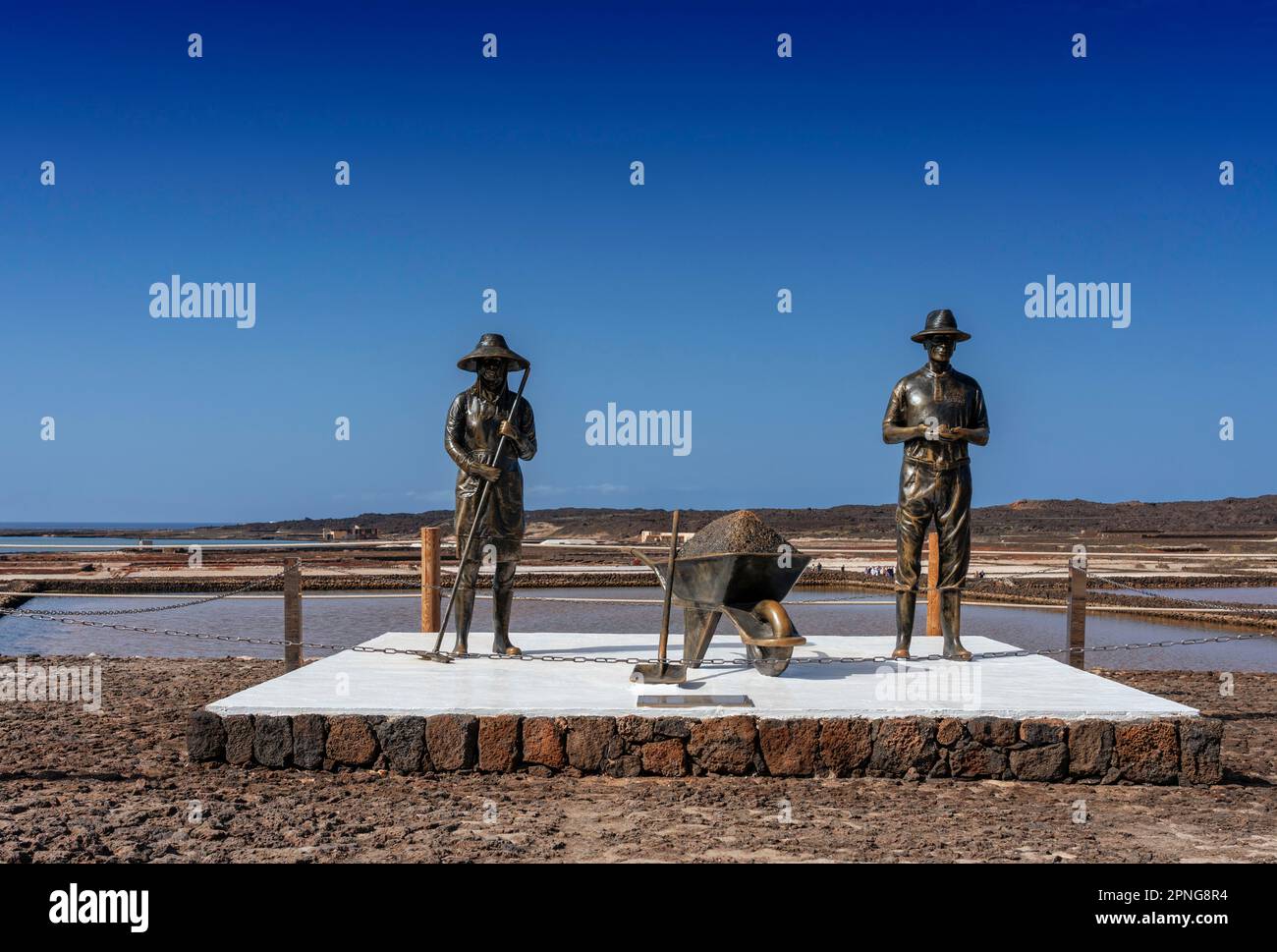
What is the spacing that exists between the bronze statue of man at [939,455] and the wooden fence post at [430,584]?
3982mm

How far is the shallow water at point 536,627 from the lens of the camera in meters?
11.7

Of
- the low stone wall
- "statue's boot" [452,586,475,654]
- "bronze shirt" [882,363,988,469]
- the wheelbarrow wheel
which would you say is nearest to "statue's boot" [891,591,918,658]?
"bronze shirt" [882,363,988,469]

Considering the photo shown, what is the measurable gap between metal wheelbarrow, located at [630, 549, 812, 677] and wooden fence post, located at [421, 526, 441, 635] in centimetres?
284

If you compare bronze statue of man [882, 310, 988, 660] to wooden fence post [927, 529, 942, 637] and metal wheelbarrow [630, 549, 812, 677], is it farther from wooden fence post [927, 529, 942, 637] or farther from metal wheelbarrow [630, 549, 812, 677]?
wooden fence post [927, 529, 942, 637]

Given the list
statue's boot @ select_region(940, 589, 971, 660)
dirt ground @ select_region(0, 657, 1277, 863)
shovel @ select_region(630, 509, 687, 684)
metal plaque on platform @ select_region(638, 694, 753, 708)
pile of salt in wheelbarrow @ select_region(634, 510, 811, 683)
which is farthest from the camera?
statue's boot @ select_region(940, 589, 971, 660)

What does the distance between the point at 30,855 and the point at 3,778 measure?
5.31 feet

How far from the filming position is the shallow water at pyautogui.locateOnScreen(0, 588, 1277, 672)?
11672 mm

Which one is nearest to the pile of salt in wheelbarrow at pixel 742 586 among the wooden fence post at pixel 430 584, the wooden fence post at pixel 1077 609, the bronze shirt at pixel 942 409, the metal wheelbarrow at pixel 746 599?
the metal wheelbarrow at pixel 746 599

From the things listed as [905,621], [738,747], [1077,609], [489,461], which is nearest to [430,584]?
[489,461]

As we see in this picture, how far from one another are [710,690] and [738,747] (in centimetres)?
56

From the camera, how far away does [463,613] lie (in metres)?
7.53

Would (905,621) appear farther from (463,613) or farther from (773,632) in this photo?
(463,613)

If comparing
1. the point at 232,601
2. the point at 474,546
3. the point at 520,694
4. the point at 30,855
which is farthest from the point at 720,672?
the point at 232,601
